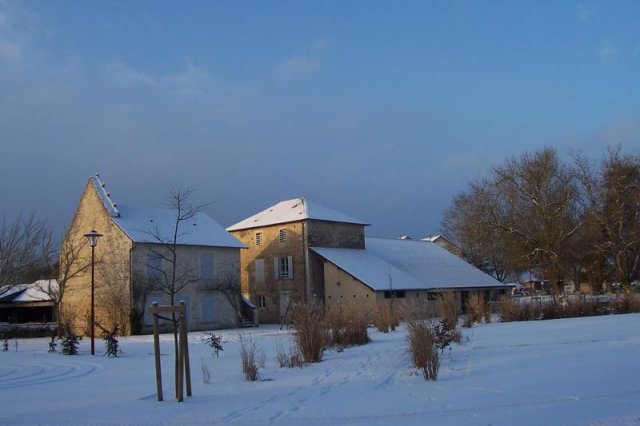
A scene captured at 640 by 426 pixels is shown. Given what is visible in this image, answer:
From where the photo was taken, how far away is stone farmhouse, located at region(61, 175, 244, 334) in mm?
34656

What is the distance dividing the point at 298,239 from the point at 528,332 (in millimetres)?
23827

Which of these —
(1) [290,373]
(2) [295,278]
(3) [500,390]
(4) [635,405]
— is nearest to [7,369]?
(1) [290,373]

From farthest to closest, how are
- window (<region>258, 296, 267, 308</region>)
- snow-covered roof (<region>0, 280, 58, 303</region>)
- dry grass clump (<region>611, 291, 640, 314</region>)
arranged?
window (<region>258, 296, 267, 308</region>), snow-covered roof (<region>0, 280, 58, 303</region>), dry grass clump (<region>611, 291, 640, 314</region>)

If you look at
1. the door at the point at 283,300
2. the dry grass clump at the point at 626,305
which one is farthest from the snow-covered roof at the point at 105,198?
the dry grass clump at the point at 626,305

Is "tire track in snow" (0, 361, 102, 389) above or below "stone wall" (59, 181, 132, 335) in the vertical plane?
below

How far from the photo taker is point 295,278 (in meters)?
42.9

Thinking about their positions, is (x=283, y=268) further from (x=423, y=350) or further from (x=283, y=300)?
(x=423, y=350)

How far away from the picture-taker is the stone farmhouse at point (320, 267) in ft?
133

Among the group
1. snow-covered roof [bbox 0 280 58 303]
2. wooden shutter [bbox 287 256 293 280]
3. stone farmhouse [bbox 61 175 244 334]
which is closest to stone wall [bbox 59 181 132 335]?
stone farmhouse [bbox 61 175 244 334]

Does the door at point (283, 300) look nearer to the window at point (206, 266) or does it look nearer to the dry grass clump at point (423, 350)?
the window at point (206, 266)

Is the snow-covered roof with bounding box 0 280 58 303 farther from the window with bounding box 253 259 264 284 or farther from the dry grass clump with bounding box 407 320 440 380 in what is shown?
the dry grass clump with bounding box 407 320 440 380

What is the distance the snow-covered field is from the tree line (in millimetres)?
27801

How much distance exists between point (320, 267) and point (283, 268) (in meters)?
2.58

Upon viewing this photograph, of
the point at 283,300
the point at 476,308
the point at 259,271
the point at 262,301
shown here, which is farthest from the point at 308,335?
the point at 259,271
